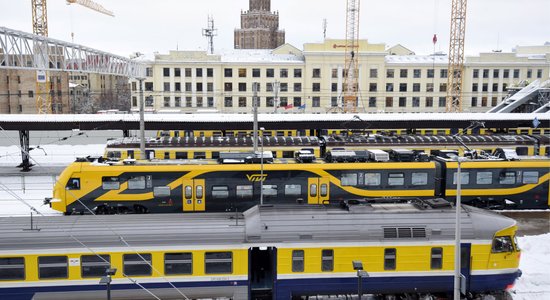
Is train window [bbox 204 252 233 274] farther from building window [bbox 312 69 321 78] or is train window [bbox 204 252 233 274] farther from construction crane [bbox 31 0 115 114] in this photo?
building window [bbox 312 69 321 78]

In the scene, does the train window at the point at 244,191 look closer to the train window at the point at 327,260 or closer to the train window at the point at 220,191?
the train window at the point at 220,191

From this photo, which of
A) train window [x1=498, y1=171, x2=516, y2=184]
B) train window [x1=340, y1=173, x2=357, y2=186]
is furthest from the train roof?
train window [x1=498, y1=171, x2=516, y2=184]

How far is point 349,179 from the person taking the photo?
80.3ft

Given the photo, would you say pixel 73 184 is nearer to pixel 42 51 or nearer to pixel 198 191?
pixel 198 191

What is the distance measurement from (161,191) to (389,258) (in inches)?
494

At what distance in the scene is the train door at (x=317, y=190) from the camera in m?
24.2

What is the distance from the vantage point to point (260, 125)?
4153cm

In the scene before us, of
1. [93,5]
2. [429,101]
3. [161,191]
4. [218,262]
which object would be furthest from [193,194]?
[93,5]

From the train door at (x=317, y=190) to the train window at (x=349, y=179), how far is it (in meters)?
0.75

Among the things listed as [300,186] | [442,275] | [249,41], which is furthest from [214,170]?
[249,41]

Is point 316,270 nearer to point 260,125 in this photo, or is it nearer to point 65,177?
point 65,177

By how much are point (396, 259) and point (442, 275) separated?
1503mm

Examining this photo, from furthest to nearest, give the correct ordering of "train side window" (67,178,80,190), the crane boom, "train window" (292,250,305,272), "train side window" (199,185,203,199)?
the crane boom
"train side window" (199,185,203,199)
"train side window" (67,178,80,190)
"train window" (292,250,305,272)

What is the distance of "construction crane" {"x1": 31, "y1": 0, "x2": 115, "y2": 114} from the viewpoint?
34.4m
